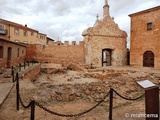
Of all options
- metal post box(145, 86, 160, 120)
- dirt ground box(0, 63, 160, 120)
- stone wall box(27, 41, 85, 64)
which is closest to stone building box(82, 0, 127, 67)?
stone wall box(27, 41, 85, 64)

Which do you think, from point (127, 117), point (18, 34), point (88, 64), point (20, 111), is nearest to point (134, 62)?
point (88, 64)

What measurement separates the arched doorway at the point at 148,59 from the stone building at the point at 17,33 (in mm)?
27201

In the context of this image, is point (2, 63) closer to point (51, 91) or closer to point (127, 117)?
point (51, 91)

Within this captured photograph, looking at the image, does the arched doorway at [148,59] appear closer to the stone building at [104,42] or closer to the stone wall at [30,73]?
the stone building at [104,42]

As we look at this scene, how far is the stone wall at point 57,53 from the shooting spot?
21.9m

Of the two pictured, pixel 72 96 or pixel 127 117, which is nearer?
pixel 127 117

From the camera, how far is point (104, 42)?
20969 mm

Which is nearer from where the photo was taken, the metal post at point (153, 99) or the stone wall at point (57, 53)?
the metal post at point (153, 99)

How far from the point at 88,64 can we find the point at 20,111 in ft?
53.2

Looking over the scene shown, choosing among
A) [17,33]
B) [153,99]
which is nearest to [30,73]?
[153,99]

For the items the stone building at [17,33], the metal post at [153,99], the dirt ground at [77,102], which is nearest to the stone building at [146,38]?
the dirt ground at [77,102]

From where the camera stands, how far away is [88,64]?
20547 millimetres

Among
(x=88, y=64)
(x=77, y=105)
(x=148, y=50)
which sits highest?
(x=148, y=50)

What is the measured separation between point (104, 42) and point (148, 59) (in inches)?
257
